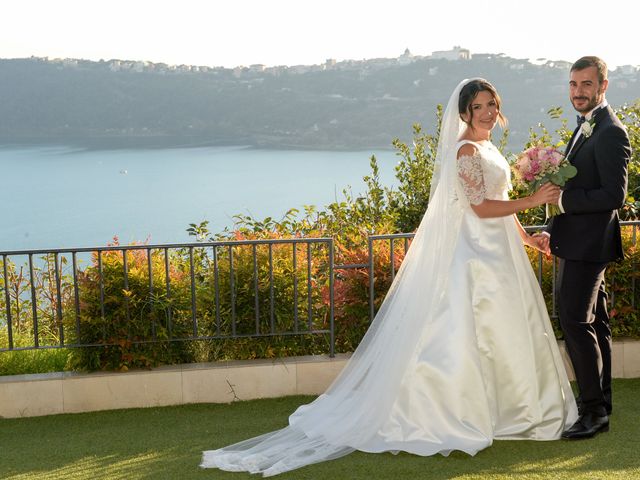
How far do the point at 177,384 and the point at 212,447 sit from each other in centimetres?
83

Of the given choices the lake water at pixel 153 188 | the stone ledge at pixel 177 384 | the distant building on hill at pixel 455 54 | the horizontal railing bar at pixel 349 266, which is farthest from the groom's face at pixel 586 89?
the distant building on hill at pixel 455 54

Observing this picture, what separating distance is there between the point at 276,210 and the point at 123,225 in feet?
27.1

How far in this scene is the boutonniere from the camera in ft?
11.7

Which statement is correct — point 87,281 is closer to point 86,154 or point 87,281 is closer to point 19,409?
point 19,409

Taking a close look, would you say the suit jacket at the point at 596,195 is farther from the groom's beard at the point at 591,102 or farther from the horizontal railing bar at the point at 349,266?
the horizontal railing bar at the point at 349,266

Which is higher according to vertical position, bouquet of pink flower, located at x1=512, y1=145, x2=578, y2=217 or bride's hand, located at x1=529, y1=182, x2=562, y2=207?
bouquet of pink flower, located at x1=512, y1=145, x2=578, y2=217

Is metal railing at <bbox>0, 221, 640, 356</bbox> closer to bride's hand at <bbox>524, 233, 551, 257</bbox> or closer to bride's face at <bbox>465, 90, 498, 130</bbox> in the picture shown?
bride's hand at <bbox>524, 233, 551, 257</bbox>

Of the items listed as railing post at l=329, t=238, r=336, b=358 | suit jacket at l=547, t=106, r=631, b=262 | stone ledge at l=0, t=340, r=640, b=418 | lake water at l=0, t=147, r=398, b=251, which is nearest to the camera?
suit jacket at l=547, t=106, r=631, b=262

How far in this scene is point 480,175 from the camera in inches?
149

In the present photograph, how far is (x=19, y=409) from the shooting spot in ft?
14.6

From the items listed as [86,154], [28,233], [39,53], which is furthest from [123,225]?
[86,154]

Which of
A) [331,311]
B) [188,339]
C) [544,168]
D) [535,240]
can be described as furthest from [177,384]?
[544,168]

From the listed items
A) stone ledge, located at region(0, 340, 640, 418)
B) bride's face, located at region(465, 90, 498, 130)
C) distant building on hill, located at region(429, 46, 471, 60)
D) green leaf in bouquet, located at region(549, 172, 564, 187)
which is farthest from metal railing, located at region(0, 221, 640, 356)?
distant building on hill, located at region(429, 46, 471, 60)

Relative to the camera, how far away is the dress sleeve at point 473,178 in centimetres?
378
